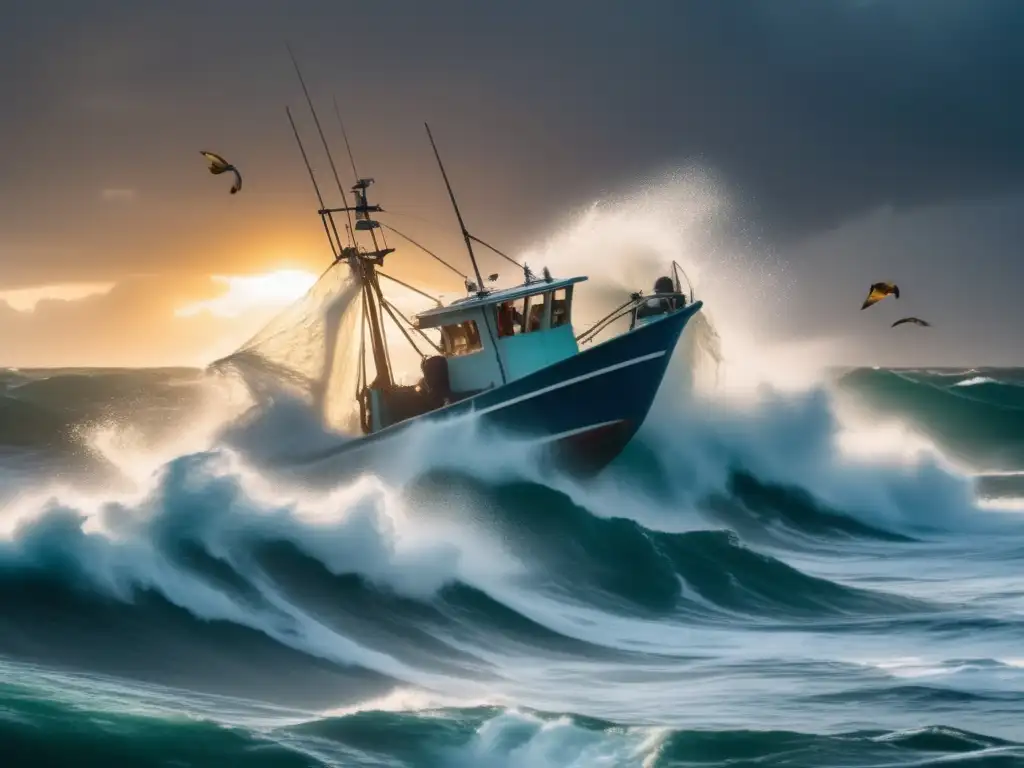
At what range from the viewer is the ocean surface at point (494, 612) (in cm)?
1088

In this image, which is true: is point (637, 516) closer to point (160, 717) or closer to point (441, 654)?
point (441, 654)

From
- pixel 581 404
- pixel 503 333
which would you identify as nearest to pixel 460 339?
pixel 503 333

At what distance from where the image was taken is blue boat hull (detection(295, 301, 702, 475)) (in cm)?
2295

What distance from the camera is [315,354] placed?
2569 centimetres

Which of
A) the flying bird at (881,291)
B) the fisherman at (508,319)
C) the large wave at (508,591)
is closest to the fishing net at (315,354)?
the large wave at (508,591)

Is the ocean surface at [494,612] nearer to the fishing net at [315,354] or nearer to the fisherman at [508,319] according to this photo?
the fishing net at [315,354]

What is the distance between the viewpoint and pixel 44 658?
527 inches

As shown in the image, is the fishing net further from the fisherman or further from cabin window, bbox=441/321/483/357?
the fisherman

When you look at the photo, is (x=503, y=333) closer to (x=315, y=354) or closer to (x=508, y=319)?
(x=508, y=319)

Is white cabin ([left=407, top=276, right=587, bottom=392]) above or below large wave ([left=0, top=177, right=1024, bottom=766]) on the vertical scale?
above

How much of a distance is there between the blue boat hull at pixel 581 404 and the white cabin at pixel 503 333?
0.68m

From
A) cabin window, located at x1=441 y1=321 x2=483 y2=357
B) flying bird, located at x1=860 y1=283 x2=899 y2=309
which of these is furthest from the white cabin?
flying bird, located at x1=860 y1=283 x2=899 y2=309

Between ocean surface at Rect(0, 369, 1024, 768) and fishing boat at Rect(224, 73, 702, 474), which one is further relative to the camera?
fishing boat at Rect(224, 73, 702, 474)

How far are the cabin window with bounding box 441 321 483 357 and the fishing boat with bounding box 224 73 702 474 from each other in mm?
19
